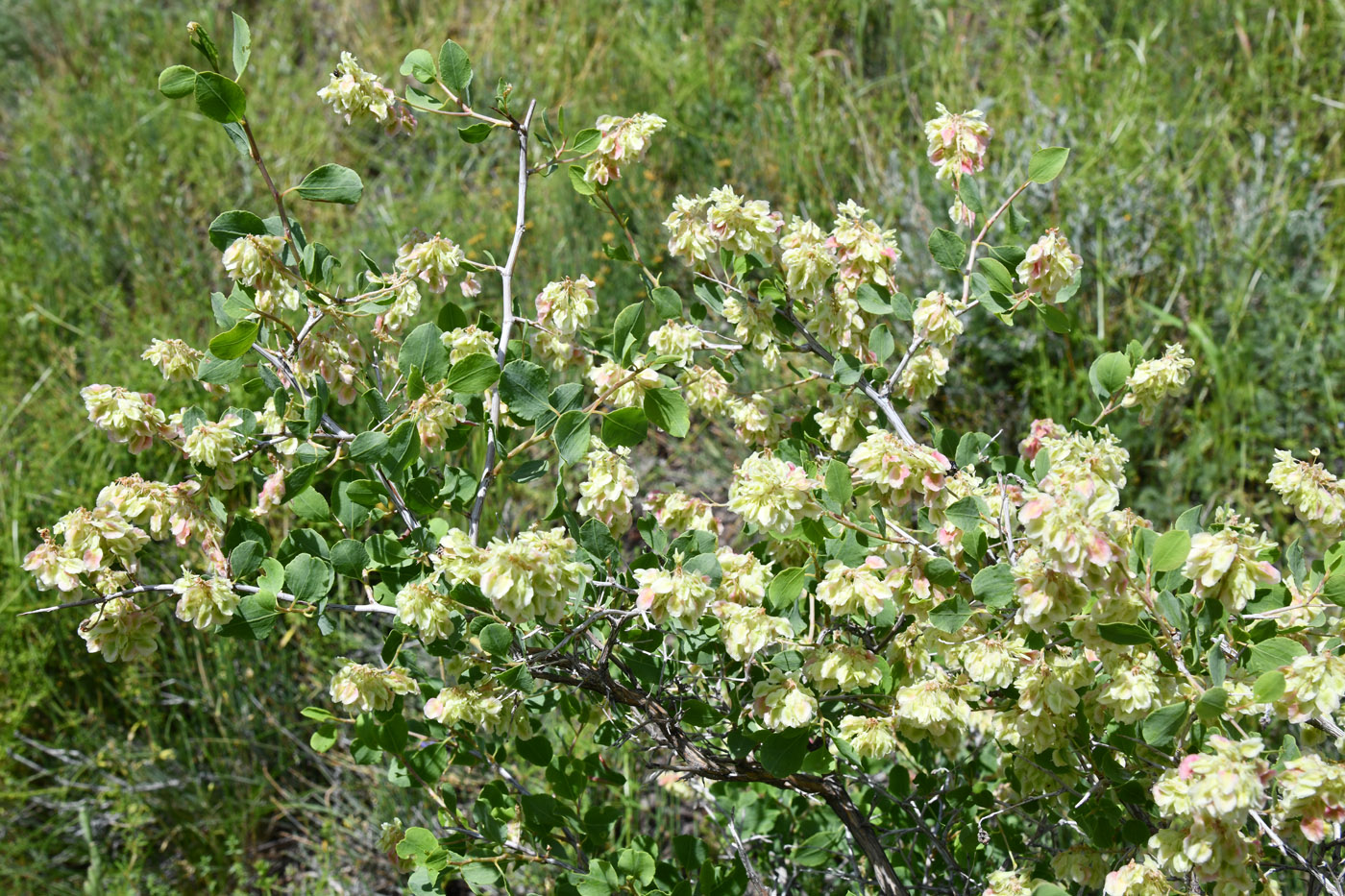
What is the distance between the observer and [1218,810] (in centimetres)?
99

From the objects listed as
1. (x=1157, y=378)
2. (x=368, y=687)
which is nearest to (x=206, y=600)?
(x=368, y=687)

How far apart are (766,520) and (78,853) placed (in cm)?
240

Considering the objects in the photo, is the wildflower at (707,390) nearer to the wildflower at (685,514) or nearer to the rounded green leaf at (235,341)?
the wildflower at (685,514)

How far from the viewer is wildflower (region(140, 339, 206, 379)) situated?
4.77 feet

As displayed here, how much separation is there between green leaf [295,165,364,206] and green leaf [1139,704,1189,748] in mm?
1140

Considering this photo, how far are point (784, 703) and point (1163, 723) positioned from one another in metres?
0.42

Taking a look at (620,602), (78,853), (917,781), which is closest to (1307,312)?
(917,781)

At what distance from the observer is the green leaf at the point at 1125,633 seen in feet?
3.68

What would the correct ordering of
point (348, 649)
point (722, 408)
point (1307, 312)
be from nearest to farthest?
point (722, 408) → point (348, 649) → point (1307, 312)

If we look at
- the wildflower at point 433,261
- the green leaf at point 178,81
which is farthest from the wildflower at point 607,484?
the green leaf at point 178,81

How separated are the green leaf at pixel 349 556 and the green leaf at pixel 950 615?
724 millimetres

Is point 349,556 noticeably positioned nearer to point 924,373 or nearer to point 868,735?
point 868,735

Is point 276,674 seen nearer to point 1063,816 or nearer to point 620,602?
point 620,602

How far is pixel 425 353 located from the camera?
1341mm
